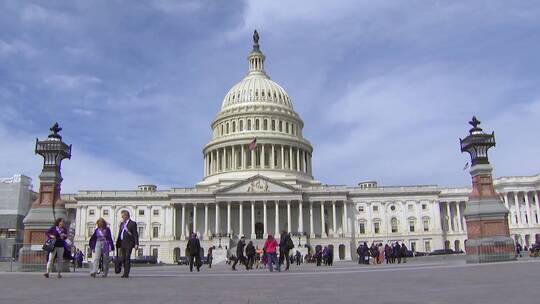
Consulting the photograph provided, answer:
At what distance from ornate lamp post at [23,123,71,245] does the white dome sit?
8396 cm

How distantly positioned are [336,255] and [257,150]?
29.8 metres

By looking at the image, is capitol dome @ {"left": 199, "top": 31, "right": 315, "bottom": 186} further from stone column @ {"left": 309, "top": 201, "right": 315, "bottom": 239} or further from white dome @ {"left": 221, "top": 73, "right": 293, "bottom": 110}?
stone column @ {"left": 309, "top": 201, "right": 315, "bottom": 239}

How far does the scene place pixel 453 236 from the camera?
340 ft

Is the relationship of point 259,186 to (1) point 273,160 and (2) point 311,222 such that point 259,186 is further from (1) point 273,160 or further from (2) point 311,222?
(1) point 273,160

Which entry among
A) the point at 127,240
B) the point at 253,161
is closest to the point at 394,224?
the point at 253,161

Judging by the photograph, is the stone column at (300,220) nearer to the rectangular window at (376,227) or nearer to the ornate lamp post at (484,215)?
the rectangular window at (376,227)

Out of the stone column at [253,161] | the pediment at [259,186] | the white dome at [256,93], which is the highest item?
the white dome at [256,93]

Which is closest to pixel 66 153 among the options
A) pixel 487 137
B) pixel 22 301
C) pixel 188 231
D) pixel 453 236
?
pixel 22 301

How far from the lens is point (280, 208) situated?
10000cm

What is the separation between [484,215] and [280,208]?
224 feet

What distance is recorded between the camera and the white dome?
11844 cm

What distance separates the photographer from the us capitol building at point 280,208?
96.3 meters

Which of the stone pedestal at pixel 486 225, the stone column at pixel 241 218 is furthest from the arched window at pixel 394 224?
the stone pedestal at pixel 486 225

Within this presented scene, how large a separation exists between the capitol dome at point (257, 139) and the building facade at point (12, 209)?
3713 cm
